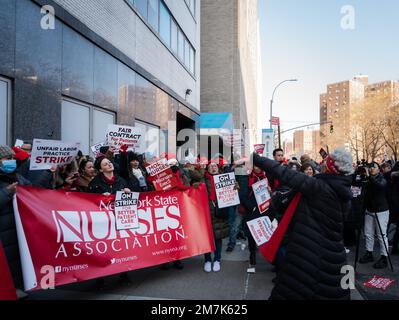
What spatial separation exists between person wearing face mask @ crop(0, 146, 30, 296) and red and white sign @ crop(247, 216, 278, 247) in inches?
130

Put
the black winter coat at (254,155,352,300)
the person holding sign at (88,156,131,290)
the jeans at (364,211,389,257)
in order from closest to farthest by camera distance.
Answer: the black winter coat at (254,155,352,300)
the person holding sign at (88,156,131,290)
the jeans at (364,211,389,257)

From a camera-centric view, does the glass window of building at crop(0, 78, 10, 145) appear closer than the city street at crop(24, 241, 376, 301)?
No

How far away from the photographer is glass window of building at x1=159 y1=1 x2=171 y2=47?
53.8 feet

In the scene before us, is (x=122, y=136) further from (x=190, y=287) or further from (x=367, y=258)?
(x=367, y=258)

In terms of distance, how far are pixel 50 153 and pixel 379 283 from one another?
17.2ft

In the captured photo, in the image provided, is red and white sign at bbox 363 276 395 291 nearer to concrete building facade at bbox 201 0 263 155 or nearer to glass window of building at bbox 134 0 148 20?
glass window of building at bbox 134 0 148 20

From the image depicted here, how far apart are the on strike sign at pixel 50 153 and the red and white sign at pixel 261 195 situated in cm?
302

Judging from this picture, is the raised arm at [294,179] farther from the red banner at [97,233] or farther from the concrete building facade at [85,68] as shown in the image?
the concrete building facade at [85,68]

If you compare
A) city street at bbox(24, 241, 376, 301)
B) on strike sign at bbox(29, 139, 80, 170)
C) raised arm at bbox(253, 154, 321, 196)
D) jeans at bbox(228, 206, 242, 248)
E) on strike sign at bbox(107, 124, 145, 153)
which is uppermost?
on strike sign at bbox(107, 124, 145, 153)

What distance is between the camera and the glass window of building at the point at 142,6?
13172mm

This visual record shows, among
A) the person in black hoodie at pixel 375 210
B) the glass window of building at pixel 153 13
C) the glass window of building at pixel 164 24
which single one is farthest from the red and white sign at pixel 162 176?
the glass window of building at pixel 164 24

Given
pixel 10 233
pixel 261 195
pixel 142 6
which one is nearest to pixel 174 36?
pixel 142 6

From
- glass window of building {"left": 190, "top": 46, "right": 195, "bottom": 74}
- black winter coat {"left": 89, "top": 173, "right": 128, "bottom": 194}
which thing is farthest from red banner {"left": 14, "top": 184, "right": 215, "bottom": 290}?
glass window of building {"left": 190, "top": 46, "right": 195, "bottom": 74}

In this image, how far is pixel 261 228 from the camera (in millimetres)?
5680
